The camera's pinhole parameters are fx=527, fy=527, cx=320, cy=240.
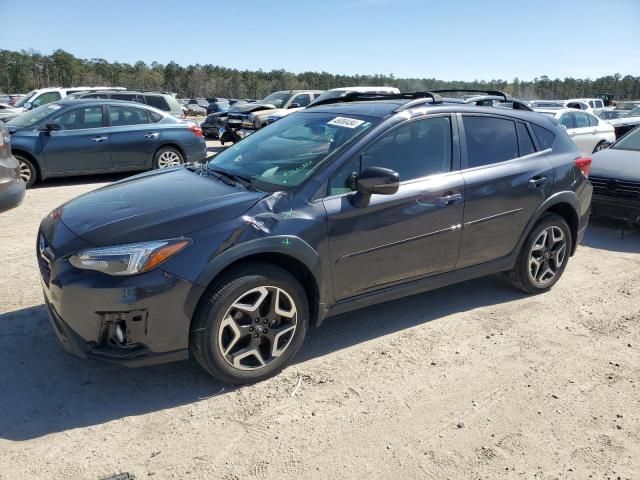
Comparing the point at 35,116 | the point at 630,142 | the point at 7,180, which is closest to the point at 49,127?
the point at 35,116

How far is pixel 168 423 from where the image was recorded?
2918 mm

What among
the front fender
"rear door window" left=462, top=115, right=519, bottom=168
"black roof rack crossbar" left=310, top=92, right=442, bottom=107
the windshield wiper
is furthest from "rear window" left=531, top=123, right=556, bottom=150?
the windshield wiper

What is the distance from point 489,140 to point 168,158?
7.85 meters

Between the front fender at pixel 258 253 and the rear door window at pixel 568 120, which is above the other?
the rear door window at pixel 568 120

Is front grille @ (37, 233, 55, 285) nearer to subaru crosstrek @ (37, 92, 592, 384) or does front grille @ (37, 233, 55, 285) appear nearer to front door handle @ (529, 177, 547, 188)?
subaru crosstrek @ (37, 92, 592, 384)

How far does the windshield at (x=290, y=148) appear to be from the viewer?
3582 millimetres

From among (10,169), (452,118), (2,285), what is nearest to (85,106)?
(10,169)

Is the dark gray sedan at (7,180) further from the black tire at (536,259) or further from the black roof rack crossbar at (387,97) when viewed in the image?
the black tire at (536,259)

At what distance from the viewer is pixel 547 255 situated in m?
4.80

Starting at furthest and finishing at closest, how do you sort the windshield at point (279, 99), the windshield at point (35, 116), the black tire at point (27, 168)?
the windshield at point (279, 99), the windshield at point (35, 116), the black tire at point (27, 168)

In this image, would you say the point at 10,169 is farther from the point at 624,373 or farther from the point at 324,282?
the point at 624,373

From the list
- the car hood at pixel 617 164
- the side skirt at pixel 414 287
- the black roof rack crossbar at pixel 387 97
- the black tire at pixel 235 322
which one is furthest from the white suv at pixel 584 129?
the black tire at pixel 235 322

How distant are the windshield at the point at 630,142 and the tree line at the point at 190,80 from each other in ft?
191

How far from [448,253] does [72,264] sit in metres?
2.60
